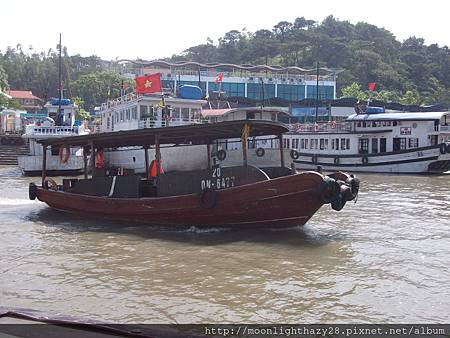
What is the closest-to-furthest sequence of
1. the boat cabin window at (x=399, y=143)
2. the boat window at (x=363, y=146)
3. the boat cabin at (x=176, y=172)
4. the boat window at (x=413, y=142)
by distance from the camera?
the boat cabin at (x=176, y=172) < the boat window at (x=413, y=142) < the boat cabin window at (x=399, y=143) < the boat window at (x=363, y=146)

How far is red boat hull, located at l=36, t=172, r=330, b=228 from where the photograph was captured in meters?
11.0

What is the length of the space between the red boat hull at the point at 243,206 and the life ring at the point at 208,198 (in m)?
0.06

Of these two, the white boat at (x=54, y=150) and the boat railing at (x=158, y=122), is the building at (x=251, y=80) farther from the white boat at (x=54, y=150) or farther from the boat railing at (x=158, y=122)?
the boat railing at (x=158, y=122)

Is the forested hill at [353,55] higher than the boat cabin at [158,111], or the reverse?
the forested hill at [353,55]

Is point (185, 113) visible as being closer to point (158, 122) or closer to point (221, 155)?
point (158, 122)

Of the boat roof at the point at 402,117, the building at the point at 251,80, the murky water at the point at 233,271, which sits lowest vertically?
the murky water at the point at 233,271

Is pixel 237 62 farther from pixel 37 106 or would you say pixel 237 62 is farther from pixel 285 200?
pixel 285 200

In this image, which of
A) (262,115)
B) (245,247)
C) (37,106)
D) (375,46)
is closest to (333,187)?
(245,247)

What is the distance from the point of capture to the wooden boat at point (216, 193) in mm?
11086

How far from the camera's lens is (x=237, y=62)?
11162 centimetres

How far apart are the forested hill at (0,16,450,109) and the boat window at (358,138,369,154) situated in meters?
40.6

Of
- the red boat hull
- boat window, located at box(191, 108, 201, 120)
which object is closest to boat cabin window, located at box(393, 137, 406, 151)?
boat window, located at box(191, 108, 201, 120)

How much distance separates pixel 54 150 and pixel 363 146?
65.1 ft

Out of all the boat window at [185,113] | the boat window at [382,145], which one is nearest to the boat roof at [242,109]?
the boat window at [185,113]
